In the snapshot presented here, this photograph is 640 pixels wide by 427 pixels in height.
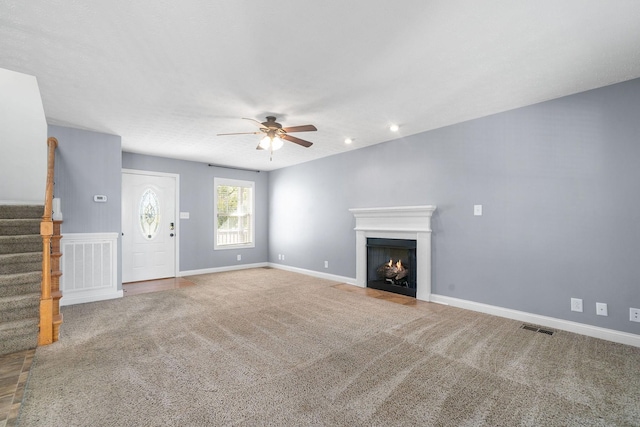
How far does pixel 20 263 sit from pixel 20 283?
1.06 ft

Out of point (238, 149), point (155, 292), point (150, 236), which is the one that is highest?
point (238, 149)

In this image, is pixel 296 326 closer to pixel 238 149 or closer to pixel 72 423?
pixel 72 423

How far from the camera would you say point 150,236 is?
6012 mm

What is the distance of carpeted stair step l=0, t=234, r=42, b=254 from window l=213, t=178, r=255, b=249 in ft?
11.4

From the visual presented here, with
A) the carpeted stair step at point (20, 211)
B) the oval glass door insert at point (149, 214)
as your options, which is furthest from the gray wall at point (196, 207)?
the carpeted stair step at point (20, 211)

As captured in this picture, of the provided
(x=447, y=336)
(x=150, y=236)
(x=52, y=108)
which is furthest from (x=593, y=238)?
(x=150, y=236)

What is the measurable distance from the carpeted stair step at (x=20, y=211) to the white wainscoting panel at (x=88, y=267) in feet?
1.42

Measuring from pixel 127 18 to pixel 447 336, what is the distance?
151 inches

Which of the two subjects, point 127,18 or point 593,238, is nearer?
point 127,18

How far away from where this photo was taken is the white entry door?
577cm

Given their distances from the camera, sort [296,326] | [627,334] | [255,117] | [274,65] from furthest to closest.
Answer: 1. [255,117]
2. [296,326]
3. [627,334]
4. [274,65]

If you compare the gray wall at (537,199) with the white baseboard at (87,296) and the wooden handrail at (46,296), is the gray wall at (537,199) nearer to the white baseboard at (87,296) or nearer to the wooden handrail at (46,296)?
the wooden handrail at (46,296)

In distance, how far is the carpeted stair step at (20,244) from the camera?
3.42m

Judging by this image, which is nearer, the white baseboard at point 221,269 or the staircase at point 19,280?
the staircase at point 19,280
